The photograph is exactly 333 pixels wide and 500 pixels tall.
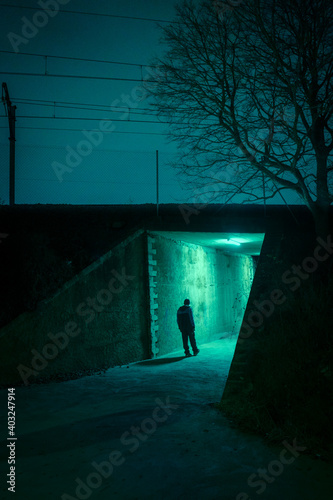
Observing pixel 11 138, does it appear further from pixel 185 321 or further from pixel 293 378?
pixel 293 378

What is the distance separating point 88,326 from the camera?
9.98 metres

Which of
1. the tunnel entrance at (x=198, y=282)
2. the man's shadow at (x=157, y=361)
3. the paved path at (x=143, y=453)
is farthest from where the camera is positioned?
the tunnel entrance at (x=198, y=282)

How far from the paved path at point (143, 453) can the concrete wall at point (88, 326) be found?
1.05 metres

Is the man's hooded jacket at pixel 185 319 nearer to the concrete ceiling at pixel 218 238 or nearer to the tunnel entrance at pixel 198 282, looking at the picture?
the tunnel entrance at pixel 198 282

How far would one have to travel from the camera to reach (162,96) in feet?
37.4

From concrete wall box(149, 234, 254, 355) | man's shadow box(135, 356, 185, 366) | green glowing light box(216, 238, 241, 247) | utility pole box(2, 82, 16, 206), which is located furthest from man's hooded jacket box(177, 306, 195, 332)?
utility pole box(2, 82, 16, 206)

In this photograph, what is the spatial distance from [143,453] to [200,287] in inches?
432

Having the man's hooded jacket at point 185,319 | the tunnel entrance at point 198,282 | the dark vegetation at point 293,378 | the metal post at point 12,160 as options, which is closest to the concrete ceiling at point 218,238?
the tunnel entrance at point 198,282

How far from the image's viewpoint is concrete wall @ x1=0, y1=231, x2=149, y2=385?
28.6 ft

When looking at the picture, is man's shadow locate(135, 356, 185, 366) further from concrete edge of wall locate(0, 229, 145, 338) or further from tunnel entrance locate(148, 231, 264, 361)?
concrete edge of wall locate(0, 229, 145, 338)

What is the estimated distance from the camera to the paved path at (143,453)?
403 centimetres

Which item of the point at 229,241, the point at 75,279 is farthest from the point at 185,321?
the point at 229,241

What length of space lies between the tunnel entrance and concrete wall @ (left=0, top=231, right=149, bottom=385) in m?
0.59

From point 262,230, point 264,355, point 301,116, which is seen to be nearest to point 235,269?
point 262,230
